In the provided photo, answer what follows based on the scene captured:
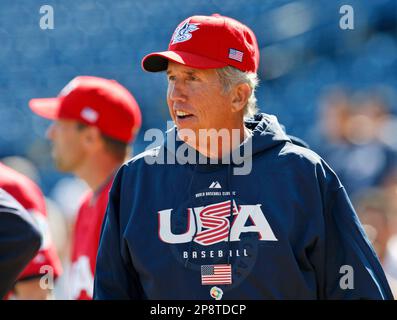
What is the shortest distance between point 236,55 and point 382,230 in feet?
6.37

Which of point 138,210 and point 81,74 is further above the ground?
point 81,74

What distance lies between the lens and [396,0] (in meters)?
5.67

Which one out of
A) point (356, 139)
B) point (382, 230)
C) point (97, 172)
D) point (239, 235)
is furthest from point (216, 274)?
point (356, 139)

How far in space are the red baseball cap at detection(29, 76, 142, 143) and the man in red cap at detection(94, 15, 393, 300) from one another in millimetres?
1334

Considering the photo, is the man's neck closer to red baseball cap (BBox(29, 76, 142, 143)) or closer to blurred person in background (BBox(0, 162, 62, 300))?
red baseball cap (BBox(29, 76, 142, 143))

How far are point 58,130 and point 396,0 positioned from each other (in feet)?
9.93

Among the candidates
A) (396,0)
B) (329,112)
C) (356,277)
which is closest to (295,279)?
(356,277)

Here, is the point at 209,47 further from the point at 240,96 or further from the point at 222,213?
the point at 222,213

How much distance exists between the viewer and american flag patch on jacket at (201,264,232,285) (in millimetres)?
2064

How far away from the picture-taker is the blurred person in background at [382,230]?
12.8 feet

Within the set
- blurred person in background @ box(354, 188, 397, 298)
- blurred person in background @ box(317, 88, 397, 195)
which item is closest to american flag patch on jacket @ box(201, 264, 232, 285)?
blurred person in background @ box(354, 188, 397, 298)
